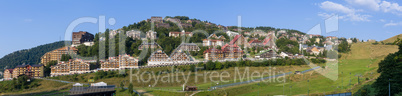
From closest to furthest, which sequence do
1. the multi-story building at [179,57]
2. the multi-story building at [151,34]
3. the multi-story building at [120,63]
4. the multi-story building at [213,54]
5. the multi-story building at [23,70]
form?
the multi-story building at [120,63], the multi-story building at [23,70], the multi-story building at [179,57], the multi-story building at [213,54], the multi-story building at [151,34]

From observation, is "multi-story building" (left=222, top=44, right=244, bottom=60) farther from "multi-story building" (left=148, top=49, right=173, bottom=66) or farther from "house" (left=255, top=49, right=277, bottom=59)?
"multi-story building" (left=148, top=49, right=173, bottom=66)

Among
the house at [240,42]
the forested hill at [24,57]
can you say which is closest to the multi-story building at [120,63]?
the forested hill at [24,57]

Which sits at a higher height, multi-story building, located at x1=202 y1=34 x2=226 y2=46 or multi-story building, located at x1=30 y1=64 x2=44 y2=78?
multi-story building, located at x1=202 y1=34 x2=226 y2=46

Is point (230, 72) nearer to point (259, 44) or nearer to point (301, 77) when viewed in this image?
point (301, 77)

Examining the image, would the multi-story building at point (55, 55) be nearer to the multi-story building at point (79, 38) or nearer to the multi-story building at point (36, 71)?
the multi-story building at point (36, 71)

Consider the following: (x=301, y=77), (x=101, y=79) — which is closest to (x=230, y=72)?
(x=301, y=77)

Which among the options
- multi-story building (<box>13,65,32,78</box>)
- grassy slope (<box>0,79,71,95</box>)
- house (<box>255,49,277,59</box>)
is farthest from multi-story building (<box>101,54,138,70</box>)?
house (<box>255,49,277,59</box>)
